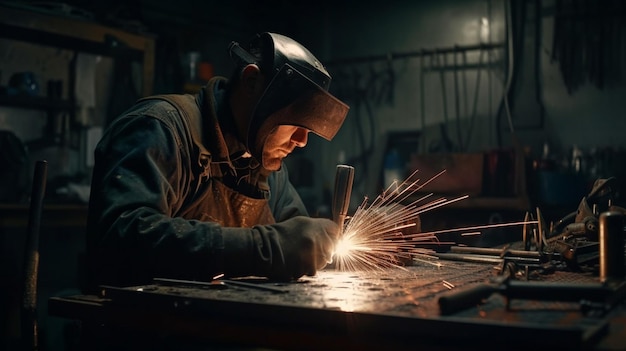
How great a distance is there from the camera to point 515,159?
553 centimetres

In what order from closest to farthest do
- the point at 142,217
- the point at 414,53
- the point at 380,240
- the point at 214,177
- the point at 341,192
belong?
the point at 142,217 < the point at 341,192 < the point at 380,240 < the point at 214,177 < the point at 414,53

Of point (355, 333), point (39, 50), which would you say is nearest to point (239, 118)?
point (355, 333)

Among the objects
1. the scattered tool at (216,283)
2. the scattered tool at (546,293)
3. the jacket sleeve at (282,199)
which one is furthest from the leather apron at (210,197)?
the scattered tool at (546,293)

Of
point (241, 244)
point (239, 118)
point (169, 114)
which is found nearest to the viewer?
point (241, 244)

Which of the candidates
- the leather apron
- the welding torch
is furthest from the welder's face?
the welding torch

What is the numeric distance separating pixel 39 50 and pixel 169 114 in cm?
348

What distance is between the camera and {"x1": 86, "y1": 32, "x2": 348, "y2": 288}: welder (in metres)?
1.94

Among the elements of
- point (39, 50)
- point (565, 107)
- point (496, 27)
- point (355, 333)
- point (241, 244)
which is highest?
point (496, 27)

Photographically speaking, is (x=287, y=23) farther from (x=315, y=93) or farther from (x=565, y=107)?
(x=315, y=93)

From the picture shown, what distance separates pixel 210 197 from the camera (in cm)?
261

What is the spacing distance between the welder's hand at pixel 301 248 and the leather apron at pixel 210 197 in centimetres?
65

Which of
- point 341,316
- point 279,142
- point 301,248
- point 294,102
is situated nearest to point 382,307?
point 341,316

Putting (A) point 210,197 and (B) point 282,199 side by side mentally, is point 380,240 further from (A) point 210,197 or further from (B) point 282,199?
(B) point 282,199

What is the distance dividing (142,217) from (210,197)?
638mm
